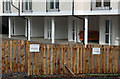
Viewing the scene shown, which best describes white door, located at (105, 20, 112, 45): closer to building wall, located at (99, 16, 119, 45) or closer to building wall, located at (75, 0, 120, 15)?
building wall, located at (99, 16, 119, 45)

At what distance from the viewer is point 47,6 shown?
70.9 ft

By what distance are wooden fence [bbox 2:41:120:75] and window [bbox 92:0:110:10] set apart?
9.50 metres

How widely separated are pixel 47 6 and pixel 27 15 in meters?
2.31

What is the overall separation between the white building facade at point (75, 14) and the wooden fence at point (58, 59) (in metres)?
9.24

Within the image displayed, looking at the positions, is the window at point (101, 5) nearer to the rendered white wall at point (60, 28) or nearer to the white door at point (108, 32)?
the white door at point (108, 32)

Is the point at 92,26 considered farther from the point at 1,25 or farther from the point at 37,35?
the point at 1,25

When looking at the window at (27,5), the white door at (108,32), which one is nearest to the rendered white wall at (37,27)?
the window at (27,5)

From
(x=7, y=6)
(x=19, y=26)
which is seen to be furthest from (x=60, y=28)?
(x=19, y=26)

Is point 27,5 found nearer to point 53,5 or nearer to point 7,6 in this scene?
point 53,5

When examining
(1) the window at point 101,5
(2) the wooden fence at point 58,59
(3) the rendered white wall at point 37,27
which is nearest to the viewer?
(2) the wooden fence at point 58,59

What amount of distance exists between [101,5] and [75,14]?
2223mm

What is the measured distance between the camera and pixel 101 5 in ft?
61.2

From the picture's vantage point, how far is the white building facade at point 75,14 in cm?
1878

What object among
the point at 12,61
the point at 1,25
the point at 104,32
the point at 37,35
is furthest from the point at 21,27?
the point at 12,61
